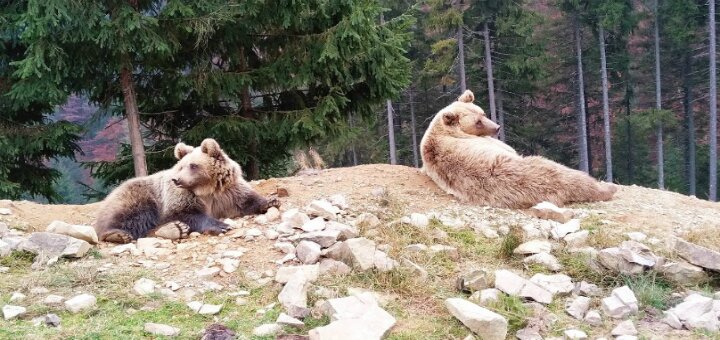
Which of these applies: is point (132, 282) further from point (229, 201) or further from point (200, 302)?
point (229, 201)

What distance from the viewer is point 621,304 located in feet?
Answer: 11.5

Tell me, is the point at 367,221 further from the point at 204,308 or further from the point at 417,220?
the point at 204,308

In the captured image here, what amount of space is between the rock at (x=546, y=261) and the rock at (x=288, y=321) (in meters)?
1.99

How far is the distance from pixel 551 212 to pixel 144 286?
3831 millimetres

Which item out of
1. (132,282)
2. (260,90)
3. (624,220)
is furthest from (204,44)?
(624,220)

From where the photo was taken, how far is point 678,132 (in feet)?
95.6

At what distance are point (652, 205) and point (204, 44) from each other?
7.67m

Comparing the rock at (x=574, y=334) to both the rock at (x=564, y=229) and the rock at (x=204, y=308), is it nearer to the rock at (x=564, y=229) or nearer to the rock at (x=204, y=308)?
the rock at (x=564, y=229)

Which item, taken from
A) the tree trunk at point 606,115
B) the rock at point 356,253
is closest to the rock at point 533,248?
the rock at point 356,253

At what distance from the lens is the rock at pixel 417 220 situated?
5225 mm

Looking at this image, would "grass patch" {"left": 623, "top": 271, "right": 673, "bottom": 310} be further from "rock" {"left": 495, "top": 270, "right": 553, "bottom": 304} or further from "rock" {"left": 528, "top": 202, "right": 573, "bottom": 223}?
"rock" {"left": 528, "top": 202, "right": 573, "bottom": 223}

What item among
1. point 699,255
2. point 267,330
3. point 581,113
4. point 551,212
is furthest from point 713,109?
point 267,330

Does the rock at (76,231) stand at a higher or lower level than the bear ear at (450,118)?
lower

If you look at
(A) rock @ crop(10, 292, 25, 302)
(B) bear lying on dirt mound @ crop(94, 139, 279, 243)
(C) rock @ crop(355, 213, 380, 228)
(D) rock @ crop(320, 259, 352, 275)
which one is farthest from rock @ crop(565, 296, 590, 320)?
(A) rock @ crop(10, 292, 25, 302)
